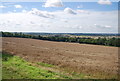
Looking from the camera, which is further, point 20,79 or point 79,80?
point 79,80

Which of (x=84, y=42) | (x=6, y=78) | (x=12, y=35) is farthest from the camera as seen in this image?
(x=12, y=35)

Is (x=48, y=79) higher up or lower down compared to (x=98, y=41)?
higher up

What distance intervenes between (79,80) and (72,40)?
78.3 meters

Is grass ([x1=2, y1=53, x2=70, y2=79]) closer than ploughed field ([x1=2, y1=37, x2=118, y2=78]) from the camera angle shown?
Yes

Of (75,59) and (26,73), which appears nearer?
(26,73)

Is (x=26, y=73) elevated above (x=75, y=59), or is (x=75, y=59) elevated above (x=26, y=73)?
(x=26, y=73)

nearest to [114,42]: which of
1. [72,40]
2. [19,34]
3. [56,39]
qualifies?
[72,40]

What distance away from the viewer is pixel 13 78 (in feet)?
36.4

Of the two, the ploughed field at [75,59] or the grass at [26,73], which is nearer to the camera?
the grass at [26,73]

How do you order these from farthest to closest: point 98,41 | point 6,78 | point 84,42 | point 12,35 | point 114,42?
point 12,35, point 84,42, point 98,41, point 114,42, point 6,78

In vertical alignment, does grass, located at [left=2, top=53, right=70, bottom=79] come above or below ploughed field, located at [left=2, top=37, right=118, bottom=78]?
above

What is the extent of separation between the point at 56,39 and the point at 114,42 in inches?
1297

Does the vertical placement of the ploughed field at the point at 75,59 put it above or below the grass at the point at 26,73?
below

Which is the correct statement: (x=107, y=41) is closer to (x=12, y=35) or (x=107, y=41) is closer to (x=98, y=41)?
(x=98, y=41)
